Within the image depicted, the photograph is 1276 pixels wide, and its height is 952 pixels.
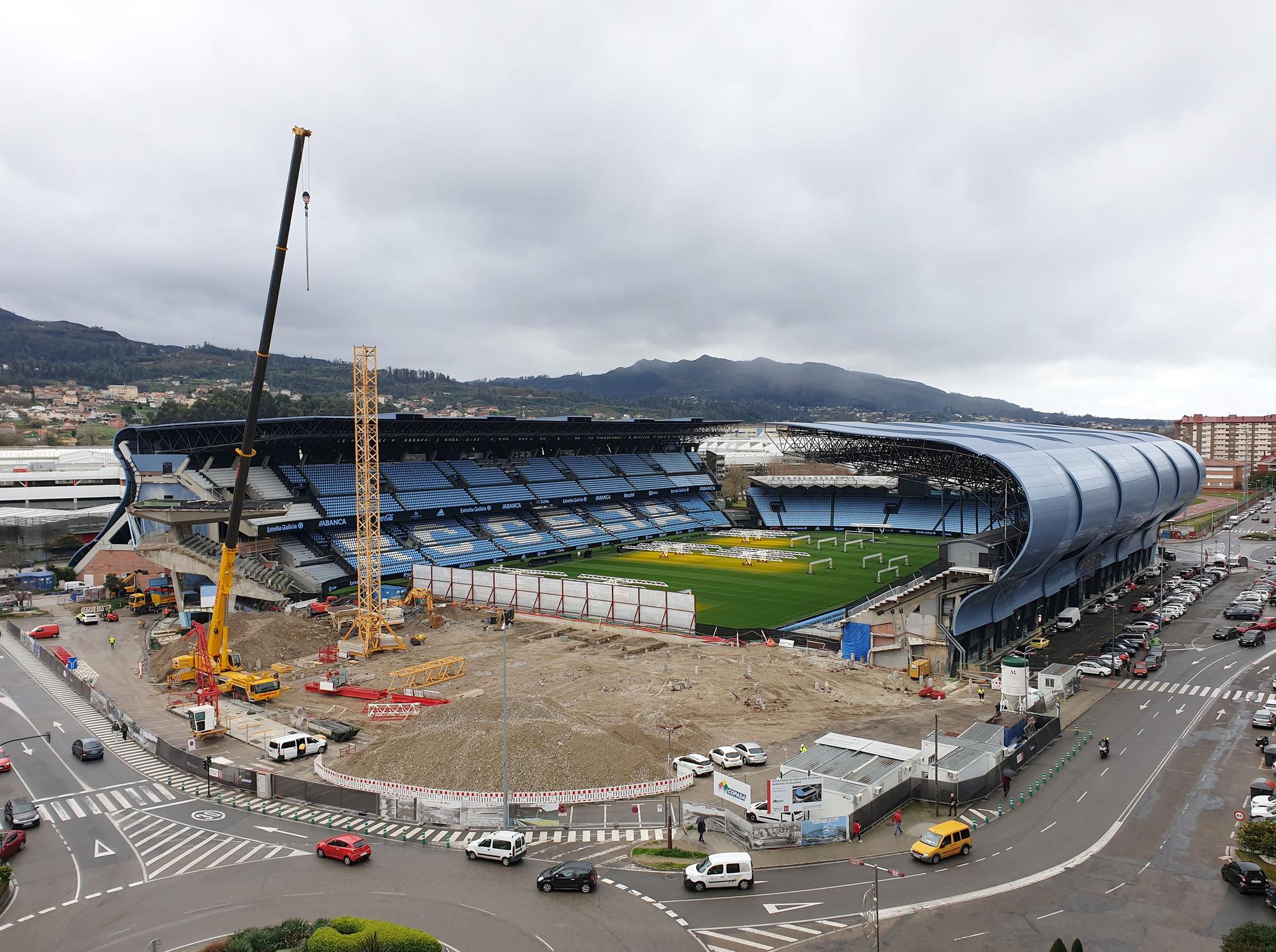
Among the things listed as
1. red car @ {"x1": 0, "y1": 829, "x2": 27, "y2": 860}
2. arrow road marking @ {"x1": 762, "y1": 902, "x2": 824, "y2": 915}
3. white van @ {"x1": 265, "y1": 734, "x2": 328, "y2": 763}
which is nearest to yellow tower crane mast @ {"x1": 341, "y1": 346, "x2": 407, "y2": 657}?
white van @ {"x1": 265, "y1": 734, "x2": 328, "y2": 763}

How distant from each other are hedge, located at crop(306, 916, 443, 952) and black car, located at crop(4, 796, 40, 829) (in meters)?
14.9

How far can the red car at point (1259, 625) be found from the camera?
176 feet

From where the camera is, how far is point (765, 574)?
7325cm

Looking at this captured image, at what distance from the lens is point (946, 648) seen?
43.8 meters

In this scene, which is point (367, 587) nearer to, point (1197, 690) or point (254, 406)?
point (254, 406)

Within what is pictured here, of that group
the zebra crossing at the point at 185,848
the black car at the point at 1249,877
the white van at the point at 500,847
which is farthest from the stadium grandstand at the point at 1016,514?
the zebra crossing at the point at 185,848

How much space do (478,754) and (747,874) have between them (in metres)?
12.2

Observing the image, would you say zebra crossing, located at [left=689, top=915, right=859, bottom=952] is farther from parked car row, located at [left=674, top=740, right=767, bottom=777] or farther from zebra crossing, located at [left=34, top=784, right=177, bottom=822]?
zebra crossing, located at [left=34, top=784, right=177, bottom=822]

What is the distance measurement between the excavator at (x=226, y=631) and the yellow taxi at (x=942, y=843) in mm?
28854

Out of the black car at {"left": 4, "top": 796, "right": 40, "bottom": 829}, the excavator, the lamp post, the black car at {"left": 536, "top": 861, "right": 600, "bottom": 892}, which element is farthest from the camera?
the excavator

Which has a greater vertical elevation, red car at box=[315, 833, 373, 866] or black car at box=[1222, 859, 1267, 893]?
black car at box=[1222, 859, 1267, 893]

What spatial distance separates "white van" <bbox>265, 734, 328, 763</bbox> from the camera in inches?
1248

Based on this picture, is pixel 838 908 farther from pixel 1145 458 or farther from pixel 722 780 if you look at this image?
pixel 1145 458

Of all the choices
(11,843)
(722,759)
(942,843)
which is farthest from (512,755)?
(11,843)
